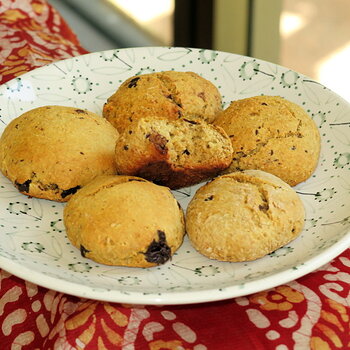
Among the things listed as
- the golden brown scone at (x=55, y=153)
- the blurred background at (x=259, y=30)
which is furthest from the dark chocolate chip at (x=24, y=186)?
the blurred background at (x=259, y=30)

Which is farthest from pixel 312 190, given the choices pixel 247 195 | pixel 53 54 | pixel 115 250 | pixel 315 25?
pixel 315 25

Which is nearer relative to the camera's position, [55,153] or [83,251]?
[83,251]

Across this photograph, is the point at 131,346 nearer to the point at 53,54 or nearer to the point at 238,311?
the point at 238,311

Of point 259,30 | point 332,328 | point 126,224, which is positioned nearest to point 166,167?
point 126,224

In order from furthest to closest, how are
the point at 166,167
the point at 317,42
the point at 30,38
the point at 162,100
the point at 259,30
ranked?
1. the point at 317,42
2. the point at 259,30
3. the point at 30,38
4. the point at 162,100
5. the point at 166,167

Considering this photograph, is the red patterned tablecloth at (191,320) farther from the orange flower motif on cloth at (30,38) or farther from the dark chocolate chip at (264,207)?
the orange flower motif on cloth at (30,38)

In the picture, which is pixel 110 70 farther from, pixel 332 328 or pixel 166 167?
pixel 332 328
